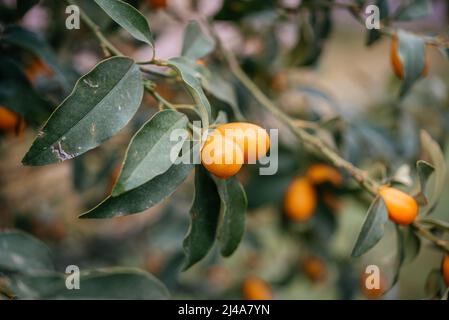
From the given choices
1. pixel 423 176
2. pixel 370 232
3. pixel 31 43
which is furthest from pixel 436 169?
pixel 31 43

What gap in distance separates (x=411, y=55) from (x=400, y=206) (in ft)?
0.81

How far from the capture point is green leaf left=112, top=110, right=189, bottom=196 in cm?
46

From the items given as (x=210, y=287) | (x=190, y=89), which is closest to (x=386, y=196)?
(x=190, y=89)

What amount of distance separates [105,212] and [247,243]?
907 mm

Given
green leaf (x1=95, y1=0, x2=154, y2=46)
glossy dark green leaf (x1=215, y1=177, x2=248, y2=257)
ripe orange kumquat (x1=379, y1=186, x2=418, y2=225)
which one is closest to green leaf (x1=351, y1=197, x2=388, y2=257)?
ripe orange kumquat (x1=379, y1=186, x2=418, y2=225)

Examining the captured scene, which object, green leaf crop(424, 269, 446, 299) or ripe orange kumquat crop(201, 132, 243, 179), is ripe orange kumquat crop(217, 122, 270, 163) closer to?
→ ripe orange kumquat crop(201, 132, 243, 179)

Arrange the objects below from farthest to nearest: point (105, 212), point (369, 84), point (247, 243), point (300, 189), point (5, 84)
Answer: point (369, 84) < point (247, 243) < point (300, 189) < point (5, 84) < point (105, 212)

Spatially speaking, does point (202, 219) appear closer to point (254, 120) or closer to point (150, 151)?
point (150, 151)

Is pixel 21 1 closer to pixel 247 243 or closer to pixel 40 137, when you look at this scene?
pixel 40 137

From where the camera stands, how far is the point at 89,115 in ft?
1.69

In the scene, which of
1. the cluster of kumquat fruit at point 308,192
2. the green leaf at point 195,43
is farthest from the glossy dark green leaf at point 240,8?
the cluster of kumquat fruit at point 308,192

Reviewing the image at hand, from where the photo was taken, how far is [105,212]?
0.49 meters

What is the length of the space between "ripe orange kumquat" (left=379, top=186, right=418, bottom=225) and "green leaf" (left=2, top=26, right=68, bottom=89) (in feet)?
1.67

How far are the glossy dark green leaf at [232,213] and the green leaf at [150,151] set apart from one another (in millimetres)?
100
